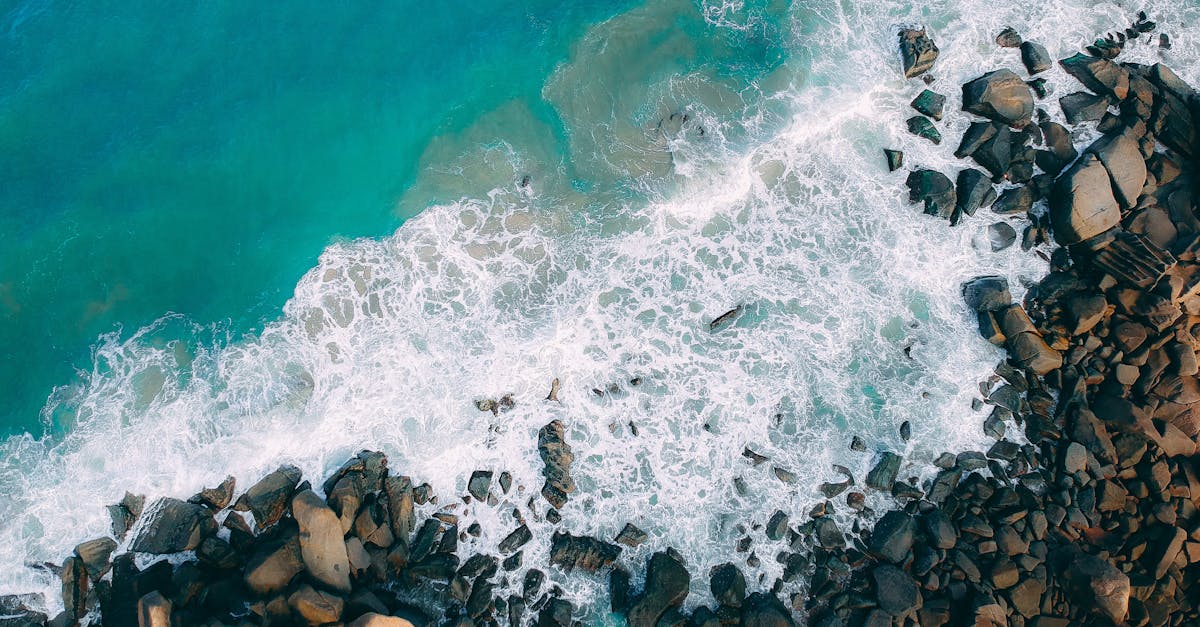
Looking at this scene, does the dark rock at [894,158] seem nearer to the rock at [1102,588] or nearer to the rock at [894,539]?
the rock at [894,539]

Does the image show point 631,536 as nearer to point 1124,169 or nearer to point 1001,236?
point 1001,236

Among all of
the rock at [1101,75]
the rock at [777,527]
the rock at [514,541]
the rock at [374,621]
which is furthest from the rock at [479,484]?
the rock at [1101,75]

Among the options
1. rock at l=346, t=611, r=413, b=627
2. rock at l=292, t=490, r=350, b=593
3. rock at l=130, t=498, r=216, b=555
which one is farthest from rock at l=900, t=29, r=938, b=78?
rock at l=130, t=498, r=216, b=555

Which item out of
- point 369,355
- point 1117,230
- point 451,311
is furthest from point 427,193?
point 1117,230

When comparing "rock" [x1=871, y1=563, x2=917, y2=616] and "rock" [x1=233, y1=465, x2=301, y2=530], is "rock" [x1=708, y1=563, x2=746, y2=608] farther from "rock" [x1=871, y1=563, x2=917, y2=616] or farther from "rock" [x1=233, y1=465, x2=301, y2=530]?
"rock" [x1=233, y1=465, x2=301, y2=530]

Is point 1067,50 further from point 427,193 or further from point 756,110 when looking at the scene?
point 427,193

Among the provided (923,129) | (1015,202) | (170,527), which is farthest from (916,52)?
(170,527)
